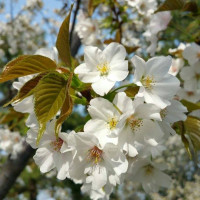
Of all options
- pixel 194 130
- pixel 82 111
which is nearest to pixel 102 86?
pixel 194 130

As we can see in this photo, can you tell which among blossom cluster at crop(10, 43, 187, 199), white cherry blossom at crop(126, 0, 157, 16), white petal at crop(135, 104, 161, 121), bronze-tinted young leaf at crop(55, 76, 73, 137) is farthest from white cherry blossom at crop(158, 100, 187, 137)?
white cherry blossom at crop(126, 0, 157, 16)

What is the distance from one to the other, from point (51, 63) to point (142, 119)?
33cm

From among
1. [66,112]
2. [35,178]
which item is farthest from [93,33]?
[35,178]

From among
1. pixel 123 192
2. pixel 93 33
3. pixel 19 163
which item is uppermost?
pixel 93 33

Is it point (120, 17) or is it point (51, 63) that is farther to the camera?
point (120, 17)

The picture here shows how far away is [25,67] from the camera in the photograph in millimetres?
815

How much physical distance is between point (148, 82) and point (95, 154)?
0.29 m

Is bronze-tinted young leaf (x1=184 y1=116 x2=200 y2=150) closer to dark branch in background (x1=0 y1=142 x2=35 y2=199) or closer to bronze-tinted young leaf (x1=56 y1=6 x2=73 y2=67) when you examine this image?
bronze-tinted young leaf (x1=56 y1=6 x2=73 y2=67)

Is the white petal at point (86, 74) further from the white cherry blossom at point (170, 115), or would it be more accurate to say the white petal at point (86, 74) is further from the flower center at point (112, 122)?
the white cherry blossom at point (170, 115)

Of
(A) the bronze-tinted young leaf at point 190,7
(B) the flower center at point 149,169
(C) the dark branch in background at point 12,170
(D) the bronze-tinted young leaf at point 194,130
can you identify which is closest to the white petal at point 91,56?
(D) the bronze-tinted young leaf at point 194,130

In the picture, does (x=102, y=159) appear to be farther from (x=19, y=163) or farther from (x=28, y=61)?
(x=19, y=163)

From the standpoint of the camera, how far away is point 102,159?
882 millimetres

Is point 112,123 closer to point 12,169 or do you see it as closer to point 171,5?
point 171,5

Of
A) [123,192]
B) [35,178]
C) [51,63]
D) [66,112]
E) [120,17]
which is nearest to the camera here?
[66,112]
